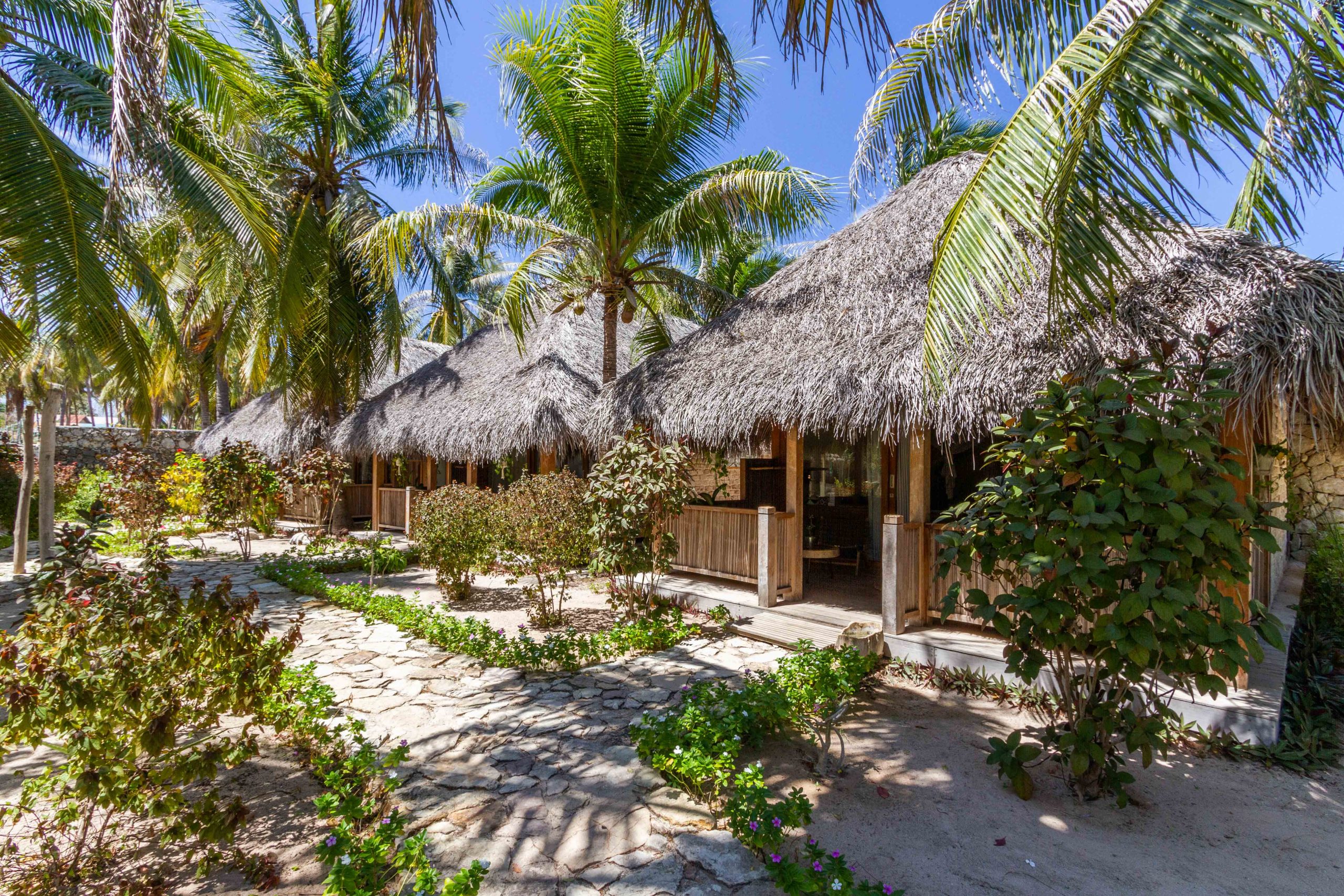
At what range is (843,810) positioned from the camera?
10.3ft

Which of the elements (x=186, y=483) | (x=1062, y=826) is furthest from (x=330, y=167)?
(x=1062, y=826)

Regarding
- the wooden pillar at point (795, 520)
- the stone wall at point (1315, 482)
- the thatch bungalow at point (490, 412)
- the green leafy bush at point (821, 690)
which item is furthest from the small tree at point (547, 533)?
the stone wall at point (1315, 482)

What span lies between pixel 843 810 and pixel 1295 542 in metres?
10.0

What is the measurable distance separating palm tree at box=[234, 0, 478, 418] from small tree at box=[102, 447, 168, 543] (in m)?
2.65

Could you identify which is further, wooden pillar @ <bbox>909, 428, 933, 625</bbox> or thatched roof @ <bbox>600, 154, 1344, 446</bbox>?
wooden pillar @ <bbox>909, 428, 933, 625</bbox>

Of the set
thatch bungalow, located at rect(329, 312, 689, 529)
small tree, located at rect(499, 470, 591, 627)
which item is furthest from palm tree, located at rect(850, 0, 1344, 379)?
thatch bungalow, located at rect(329, 312, 689, 529)

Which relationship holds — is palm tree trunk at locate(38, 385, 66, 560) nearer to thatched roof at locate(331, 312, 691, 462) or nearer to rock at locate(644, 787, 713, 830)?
thatched roof at locate(331, 312, 691, 462)

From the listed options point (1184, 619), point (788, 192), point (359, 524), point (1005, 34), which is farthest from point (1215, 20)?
point (359, 524)

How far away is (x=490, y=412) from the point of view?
10.5 metres

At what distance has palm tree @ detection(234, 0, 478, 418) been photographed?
11.2 metres

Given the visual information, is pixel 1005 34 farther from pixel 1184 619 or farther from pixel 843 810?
pixel 843 810

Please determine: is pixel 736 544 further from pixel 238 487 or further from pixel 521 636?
pixel 238 487

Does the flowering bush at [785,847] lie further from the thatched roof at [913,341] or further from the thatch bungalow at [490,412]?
the thatch bungalow at [490,412]

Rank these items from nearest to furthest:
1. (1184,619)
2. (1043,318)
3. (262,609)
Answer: (1184,619) → (1043,318) → (262,609)
